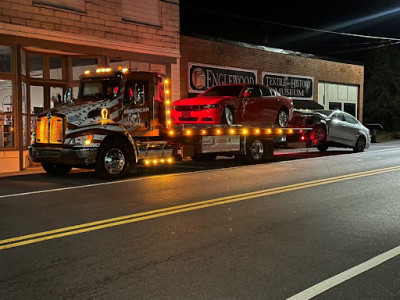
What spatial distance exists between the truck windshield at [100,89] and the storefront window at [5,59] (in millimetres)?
3747

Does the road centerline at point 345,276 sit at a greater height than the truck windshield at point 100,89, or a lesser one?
lesser

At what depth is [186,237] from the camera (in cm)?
614

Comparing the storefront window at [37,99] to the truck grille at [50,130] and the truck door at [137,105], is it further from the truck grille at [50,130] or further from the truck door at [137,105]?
the truck door at [137,105]

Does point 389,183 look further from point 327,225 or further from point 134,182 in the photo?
point 134,182

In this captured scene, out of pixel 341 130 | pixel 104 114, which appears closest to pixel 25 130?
pixel 104 114

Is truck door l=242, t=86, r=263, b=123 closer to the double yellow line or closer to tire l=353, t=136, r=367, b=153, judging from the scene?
the double yellow line

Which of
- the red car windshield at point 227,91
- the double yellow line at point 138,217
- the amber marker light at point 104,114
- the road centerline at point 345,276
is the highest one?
the red car windshield at point 227,91

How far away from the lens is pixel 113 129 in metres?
12.0

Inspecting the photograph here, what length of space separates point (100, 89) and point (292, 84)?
60.6ft

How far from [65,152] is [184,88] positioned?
34.6 ft

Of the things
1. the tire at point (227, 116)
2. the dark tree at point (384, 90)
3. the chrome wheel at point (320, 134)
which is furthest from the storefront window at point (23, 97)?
the dark tree at point (384, 90)

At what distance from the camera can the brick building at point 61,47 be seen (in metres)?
15.0

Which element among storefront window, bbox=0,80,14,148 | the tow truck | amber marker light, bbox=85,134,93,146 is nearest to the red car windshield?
the tow truck

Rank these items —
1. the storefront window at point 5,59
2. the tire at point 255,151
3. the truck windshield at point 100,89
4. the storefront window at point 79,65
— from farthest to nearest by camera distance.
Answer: the storefront window at point 79,65 → the tire at point 255,151 → the storefront window at point 5,59 → the truck windshield at point 100,89
